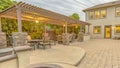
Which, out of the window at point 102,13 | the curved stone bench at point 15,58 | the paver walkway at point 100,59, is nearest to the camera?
the curved stone bench at point 15,58

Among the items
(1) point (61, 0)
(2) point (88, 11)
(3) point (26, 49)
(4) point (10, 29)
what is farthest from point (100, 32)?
(3) point (26, 49)

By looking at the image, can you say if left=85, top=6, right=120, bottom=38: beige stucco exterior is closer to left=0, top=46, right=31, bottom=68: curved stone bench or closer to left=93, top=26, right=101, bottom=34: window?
left=93, top=26, right=101, bottom=34: window

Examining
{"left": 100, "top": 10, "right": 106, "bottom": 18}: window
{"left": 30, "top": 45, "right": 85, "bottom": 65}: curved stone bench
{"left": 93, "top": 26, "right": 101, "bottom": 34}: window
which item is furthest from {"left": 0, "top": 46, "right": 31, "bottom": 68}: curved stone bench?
{"left": 100, "top": 10, "right": 106, "bottom": 18}: window

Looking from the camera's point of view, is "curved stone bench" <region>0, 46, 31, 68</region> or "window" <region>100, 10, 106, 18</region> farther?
"window" <region>100, 10, 106, 18</region>

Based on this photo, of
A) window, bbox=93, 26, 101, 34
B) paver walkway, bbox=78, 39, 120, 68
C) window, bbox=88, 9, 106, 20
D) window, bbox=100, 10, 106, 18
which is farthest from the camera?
window, bbox=93, 26, 101, 34

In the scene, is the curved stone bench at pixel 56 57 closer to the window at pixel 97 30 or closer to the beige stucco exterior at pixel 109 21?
the beige stucco exterior at pixel 109 21

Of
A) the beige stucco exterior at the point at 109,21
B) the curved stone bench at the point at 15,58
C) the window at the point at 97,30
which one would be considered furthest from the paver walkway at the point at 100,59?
the window at the point at 97,30

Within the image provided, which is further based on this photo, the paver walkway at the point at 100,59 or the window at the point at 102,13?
the window at the point at 102,13

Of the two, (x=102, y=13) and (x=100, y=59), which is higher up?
(x=102, y=13)

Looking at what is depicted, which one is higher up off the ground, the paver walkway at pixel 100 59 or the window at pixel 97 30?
the window at pixel 97 30

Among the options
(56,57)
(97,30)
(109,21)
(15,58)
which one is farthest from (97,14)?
(15,58)

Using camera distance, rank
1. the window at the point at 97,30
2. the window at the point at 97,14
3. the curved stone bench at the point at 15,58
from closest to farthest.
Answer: the curved stone bench at the point at 15,58 → the window at the point at 97,14 → the window at the point at 97,30

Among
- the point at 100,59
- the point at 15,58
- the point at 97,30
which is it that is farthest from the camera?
the point at 97,30

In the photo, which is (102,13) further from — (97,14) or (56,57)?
(56,57)
